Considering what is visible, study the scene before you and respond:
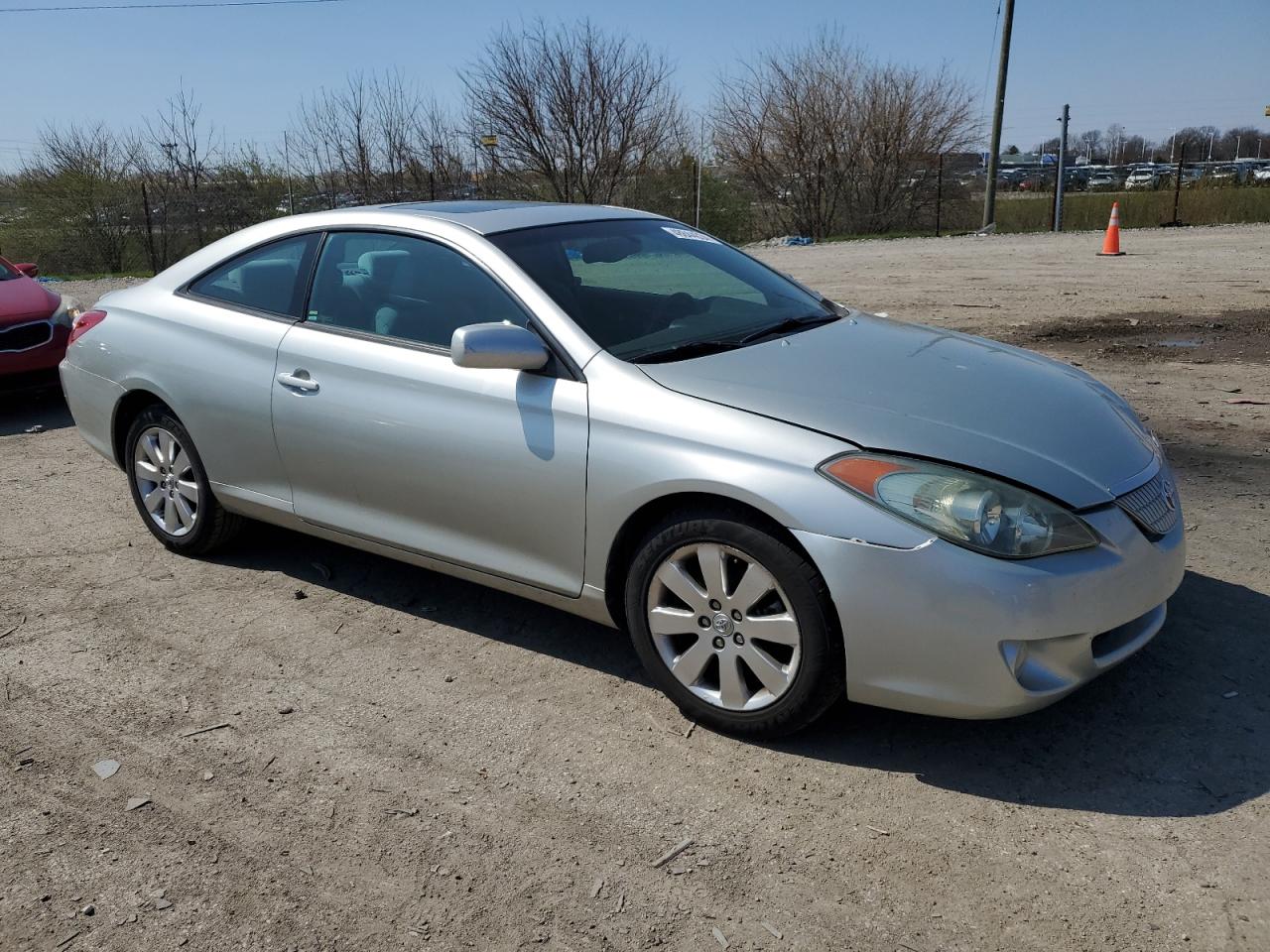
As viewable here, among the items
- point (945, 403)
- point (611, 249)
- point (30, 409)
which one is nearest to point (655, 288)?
point (611, 249)

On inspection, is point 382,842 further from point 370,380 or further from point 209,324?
point 209,324

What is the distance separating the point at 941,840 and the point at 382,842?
1506 mm

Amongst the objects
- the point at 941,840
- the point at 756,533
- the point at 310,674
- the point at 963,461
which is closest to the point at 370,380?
the point at 310,674

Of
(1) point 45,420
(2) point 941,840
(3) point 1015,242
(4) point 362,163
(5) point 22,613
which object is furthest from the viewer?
(4) point 362,163

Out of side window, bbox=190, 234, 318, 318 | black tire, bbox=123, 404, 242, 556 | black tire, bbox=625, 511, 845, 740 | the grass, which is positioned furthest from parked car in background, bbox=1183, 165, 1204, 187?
black tire, bbox=625, 511, 845, 740

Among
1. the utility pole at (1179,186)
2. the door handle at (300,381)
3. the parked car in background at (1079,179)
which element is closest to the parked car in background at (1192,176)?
the utility pole at (1179,186)

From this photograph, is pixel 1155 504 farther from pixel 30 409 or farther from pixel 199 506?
pixel 30 409

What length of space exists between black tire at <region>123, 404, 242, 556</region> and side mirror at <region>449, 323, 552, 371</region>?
186cm

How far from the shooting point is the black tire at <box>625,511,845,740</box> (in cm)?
321

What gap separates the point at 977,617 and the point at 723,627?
0.77 metres

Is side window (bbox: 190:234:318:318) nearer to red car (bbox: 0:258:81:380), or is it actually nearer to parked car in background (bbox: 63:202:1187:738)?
parked car in background (bbox: 63:202:1187:738)

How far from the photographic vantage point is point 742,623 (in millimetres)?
3365

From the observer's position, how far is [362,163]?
3164 cm

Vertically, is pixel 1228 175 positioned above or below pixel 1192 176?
above
